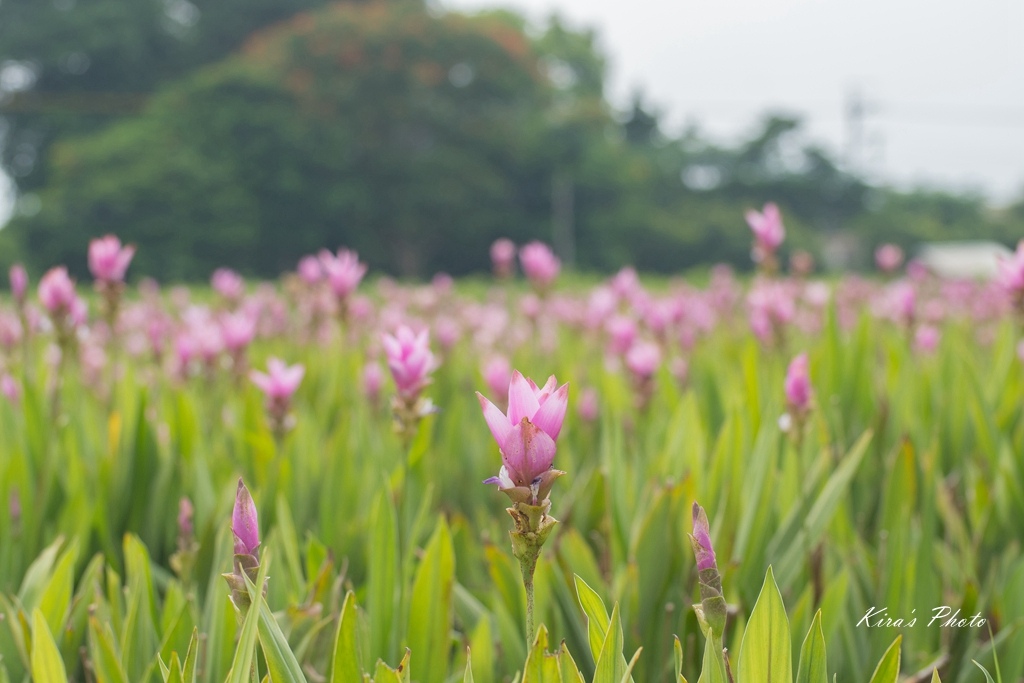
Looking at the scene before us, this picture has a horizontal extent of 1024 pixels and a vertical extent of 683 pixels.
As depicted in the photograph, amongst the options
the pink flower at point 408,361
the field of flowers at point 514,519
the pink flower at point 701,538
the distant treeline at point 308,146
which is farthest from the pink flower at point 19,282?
the distant treeline at point 308,146

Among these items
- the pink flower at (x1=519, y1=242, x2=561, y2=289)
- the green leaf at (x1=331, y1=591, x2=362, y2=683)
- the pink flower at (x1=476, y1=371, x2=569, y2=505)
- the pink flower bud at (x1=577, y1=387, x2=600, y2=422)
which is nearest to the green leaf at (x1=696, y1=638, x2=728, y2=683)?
the pink flower at (x1=476, y1=371, x2=569, y2=505)

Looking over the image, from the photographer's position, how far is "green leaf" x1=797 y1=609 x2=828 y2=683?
0.95 metres

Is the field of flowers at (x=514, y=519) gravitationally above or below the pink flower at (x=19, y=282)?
below

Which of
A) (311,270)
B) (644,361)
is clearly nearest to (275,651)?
(644,361)

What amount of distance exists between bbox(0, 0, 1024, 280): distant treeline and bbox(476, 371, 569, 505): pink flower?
1043 inches

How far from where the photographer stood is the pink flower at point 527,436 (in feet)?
2.64

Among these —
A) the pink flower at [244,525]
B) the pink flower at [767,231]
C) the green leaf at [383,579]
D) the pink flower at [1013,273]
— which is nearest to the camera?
the pink flower at [244,525]

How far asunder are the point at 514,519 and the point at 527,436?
0.32 ft

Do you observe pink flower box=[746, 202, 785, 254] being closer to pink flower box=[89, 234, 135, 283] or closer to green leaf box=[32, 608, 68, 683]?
pink flower box=[89, 234, 135, 283]

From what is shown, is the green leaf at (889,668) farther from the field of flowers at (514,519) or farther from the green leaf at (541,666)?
the green leaf at (541,666)

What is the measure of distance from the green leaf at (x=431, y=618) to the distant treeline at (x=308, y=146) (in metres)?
26.1

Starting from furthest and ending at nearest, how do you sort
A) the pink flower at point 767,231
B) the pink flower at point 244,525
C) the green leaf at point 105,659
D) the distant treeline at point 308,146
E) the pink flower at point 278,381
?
the distant treeline at point 308,146 → the pink flower at point 767,231 → the pink flower at point 278,381 → the green leaf at point 105,659 → the pink flower at point 244,525

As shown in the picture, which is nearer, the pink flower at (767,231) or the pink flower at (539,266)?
the pink flower at (767,231)

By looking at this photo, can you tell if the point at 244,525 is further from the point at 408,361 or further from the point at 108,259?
the point at 108,259
